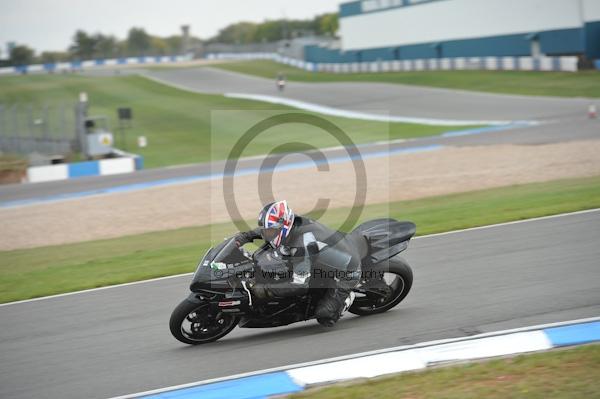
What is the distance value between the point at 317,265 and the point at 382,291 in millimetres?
1104

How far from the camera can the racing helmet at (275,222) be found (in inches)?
307

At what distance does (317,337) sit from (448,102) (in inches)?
1291

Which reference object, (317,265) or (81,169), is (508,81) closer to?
(81,169)

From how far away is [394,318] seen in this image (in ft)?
28.1

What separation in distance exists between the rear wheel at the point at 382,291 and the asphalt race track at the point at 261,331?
0.54ft

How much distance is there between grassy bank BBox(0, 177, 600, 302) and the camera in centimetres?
1220

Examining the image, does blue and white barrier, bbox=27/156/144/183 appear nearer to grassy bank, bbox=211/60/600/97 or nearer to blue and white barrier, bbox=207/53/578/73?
grassy bank, bbox=211/60/600/97

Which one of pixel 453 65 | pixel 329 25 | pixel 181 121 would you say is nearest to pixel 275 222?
pixel 181 121

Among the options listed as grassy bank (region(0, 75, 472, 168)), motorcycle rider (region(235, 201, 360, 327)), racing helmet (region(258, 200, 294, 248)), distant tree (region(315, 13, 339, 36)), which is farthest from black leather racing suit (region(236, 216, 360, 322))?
distant tree (region(315, 13, 339, 36))

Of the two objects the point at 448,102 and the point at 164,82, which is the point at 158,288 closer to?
the point at 448,102

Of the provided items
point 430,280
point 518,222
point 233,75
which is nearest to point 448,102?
point 518,222

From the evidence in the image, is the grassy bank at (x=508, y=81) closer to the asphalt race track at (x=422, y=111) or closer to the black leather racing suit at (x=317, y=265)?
the asphalt race track at (x=422, y=111)

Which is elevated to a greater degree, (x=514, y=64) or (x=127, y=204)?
(x=514, y=64)

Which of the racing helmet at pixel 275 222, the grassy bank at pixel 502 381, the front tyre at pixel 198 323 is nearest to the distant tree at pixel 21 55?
the front tyre at pixel 198 323
